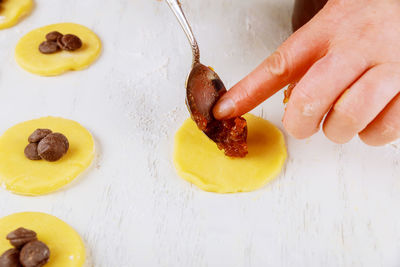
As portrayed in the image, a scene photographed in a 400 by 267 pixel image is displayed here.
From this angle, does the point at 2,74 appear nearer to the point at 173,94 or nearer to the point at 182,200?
the point at 173,94

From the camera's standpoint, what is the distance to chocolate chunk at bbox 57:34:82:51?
141cm

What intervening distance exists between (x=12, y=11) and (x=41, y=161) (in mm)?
668

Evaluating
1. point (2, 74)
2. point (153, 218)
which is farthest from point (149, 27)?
point (153, 218)

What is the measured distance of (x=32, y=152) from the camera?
1138mm

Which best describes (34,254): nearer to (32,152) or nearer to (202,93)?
(32,152)

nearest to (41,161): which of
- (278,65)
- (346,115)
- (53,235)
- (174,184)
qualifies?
(53,235)

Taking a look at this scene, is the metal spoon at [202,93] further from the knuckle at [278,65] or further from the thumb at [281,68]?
the knuckle at [278,65]

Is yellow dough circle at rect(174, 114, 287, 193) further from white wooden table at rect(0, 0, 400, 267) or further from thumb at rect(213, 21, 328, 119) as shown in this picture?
thumb at rect(213, 21, 328, 119)

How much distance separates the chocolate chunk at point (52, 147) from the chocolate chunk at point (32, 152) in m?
0.02

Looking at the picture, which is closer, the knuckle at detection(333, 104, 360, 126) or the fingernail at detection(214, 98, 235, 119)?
the knuckle at detection(333, 104, 360, 126)

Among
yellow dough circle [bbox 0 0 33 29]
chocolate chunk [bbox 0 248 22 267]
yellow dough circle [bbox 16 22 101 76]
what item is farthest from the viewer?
yellow dough circle [bbox 0 0 33 29]

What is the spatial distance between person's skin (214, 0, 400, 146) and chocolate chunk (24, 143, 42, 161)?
435 millimetres

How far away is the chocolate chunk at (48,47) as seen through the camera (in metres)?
1.42

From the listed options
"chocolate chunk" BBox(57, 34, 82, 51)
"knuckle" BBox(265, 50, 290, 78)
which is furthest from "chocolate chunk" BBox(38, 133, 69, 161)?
"knuckle" BBox(265, 50, 290, 78)
